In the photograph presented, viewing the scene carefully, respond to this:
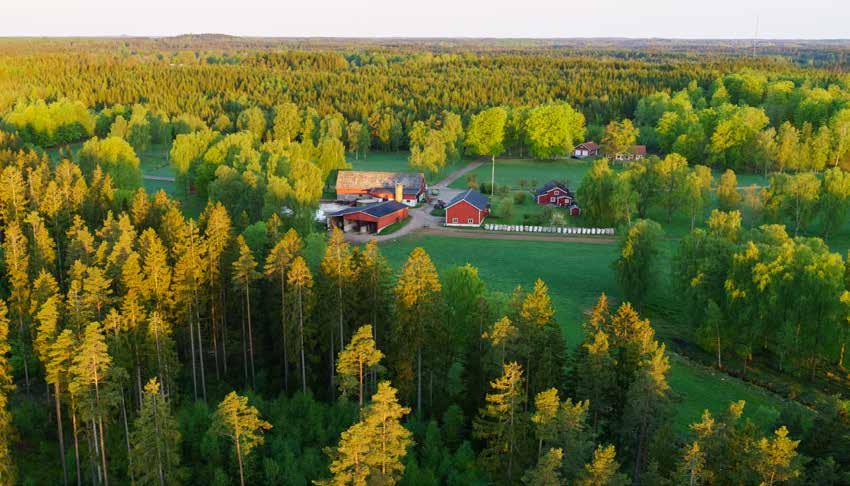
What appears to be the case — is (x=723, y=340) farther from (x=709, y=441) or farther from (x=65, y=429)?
(x=65, y=429)

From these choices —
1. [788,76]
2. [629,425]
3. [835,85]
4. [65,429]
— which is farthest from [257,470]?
[788,76]

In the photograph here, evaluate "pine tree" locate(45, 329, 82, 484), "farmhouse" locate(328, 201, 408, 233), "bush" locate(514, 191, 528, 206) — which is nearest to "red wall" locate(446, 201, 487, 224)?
"farmhouse" locate(328, 201, 408, 233)

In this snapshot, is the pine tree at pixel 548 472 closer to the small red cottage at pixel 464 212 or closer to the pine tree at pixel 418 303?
the pine tree at pixel 418 303

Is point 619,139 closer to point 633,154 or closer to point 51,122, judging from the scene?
point 633,154

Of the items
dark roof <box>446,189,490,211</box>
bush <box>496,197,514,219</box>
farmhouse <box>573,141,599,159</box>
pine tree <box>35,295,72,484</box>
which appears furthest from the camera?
farmhouse <box>573,141,599,159</box>

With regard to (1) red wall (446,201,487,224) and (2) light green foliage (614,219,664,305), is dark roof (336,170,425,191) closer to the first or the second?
(1) red wall (446,201,487,224)

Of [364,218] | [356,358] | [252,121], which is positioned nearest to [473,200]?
[364,218]

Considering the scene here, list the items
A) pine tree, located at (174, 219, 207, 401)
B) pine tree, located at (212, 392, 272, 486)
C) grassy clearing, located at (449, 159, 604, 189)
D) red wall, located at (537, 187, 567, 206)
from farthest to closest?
grassy clearing, located at (449, 159, 604, 189) → red wall, located at (537, 187, 567, 206) → pine tree, located at (174, 219, 207, 401) → pine tree, located at (212, 392, 272, 486)

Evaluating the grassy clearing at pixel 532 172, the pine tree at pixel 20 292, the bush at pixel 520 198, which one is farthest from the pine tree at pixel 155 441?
the grassy clearing at pixel 532 172
